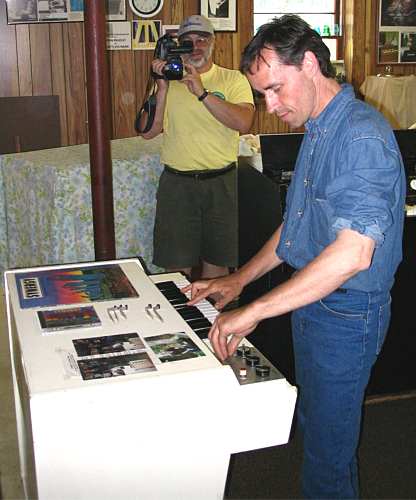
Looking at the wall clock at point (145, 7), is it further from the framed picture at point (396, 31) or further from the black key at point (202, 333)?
the black key at point (202, 333)

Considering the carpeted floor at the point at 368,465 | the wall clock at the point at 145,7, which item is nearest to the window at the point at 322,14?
the wall clock at the point at 145,7

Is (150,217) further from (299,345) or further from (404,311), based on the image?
→ (299,345)

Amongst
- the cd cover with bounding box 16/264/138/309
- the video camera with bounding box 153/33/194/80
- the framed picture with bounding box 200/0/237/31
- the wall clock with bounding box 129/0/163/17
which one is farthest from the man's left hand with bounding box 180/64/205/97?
the framed picture with bounding box 200/0/237/31

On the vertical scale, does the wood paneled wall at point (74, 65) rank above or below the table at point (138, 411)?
above

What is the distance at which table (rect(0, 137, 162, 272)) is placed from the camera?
10.4 feet

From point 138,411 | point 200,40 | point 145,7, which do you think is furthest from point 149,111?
point 145,7

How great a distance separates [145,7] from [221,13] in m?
0.66

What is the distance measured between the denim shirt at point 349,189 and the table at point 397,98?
4469mm

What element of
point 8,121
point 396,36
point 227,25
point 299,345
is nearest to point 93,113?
point 299,345

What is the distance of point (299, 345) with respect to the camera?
1.71 meters

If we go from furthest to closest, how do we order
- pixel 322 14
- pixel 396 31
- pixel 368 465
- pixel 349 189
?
pixel 396 31, pixel 322 14, pixel 368 465, pixel 349 189

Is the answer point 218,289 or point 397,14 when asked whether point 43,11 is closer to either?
point 397,14

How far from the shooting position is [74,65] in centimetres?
537

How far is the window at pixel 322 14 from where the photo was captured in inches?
238
